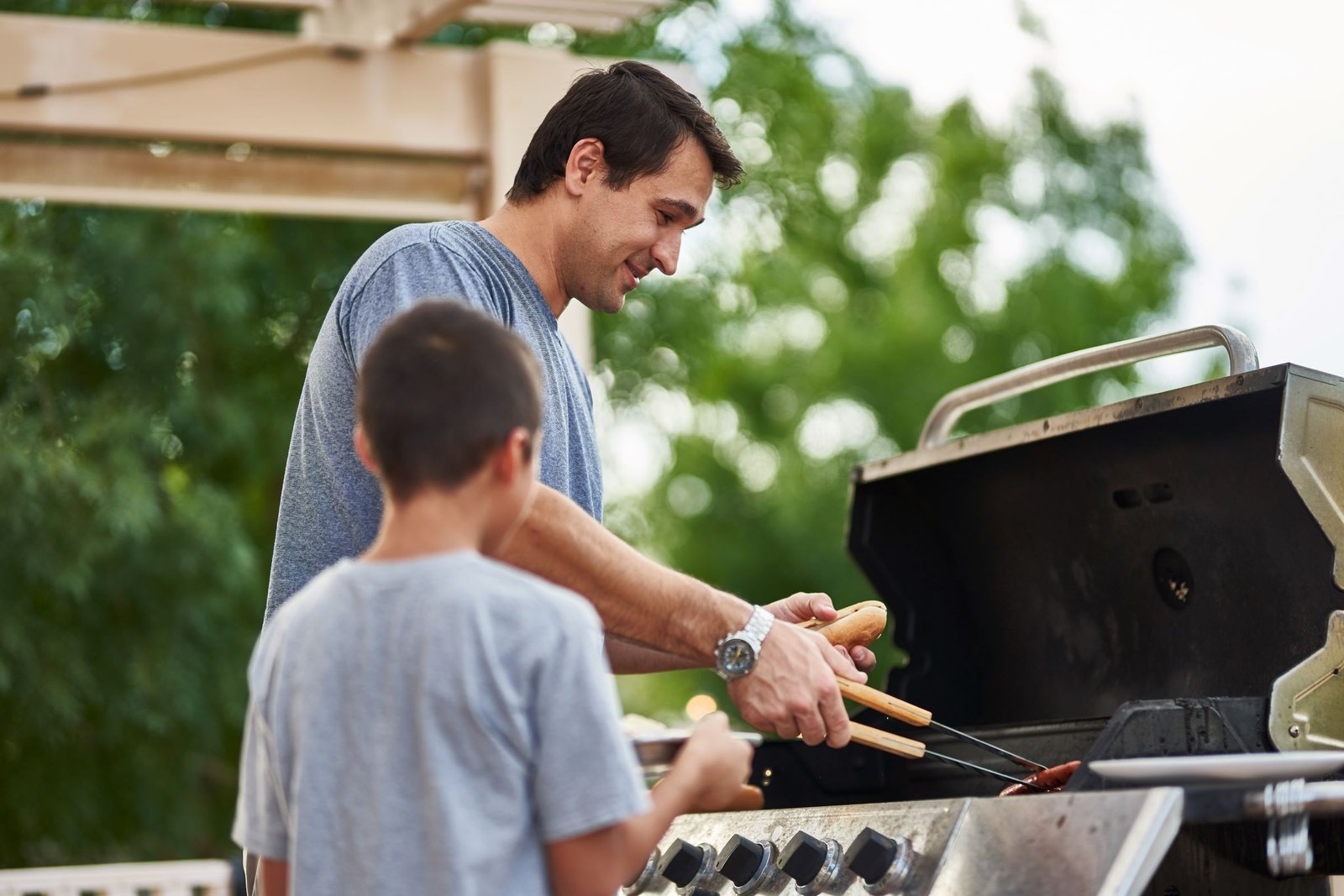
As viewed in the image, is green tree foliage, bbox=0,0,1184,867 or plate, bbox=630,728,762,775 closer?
plate, bbox=630,728,762,775

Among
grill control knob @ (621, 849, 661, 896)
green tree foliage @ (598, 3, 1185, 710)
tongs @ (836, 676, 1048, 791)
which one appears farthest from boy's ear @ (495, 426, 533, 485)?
green tree foliage @ (598, 3, 1185, 710)

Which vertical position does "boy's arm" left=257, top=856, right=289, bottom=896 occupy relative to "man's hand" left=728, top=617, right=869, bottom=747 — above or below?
below

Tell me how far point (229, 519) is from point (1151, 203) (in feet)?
42.3

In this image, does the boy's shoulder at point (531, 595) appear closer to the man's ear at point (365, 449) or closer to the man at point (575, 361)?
the man's ear at point (365, 449)

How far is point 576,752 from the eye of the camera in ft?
4.83

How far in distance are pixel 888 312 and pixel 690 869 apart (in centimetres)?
1481

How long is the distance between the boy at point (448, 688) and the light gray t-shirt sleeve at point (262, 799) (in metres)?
0.01

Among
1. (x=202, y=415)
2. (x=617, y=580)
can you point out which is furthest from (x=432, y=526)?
(x=202, y=415)

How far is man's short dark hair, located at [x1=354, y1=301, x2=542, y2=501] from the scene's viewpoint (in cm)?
154

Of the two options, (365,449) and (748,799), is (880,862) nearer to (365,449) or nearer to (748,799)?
(748,799)

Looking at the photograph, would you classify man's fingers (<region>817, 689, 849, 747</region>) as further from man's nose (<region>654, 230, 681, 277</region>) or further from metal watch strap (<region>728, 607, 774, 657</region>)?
man's nose (<region>654, 230, 681, 277</region>)

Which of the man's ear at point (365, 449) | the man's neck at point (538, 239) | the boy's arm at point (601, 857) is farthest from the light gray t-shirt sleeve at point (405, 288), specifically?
the boy's arm at point (601, 857)

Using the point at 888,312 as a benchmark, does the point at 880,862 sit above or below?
below

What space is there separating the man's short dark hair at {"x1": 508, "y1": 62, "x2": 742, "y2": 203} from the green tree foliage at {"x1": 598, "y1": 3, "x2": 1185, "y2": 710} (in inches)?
462
